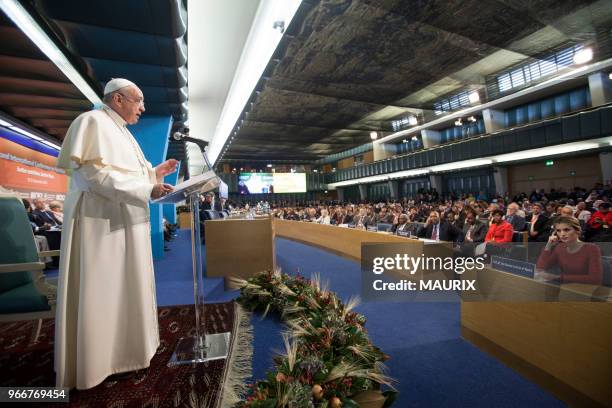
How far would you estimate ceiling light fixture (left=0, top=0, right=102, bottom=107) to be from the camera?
3.15 meters

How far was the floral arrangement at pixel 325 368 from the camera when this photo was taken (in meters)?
1.18

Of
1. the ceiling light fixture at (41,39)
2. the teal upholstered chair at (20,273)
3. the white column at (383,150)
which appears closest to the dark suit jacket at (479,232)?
the teal upholstered chair at (20,273)

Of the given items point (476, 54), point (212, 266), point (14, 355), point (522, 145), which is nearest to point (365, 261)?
point (212, 266)

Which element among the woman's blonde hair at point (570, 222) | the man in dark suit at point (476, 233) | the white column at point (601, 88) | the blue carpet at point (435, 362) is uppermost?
the white column at point (601, 88)

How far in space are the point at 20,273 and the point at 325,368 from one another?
2109 mm

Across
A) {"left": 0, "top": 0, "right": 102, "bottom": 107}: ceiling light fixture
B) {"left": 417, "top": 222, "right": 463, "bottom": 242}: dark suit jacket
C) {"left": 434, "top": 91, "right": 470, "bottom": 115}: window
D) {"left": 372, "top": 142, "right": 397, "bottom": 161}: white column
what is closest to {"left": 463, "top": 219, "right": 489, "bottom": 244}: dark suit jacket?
{"left": 417, "top": 222, "right": 463, "bottom": 242}: dark suit jacket

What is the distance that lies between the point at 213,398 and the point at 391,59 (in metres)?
10.2

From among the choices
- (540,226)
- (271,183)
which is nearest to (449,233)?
(540,226)

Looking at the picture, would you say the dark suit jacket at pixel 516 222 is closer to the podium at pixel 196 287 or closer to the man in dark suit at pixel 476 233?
the man in dark suit at pixel 476 233

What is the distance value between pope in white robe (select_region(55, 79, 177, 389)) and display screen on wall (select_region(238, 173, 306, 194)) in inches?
932

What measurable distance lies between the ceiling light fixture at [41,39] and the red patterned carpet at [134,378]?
125 inches

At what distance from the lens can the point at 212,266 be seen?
166 inches

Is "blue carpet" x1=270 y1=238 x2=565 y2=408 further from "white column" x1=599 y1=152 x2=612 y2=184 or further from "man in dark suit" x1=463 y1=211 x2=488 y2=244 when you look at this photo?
"white column" x1=599 y1=152 x2=612 y2=184

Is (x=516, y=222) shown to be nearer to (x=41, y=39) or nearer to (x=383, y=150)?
(x=41, y=39)
